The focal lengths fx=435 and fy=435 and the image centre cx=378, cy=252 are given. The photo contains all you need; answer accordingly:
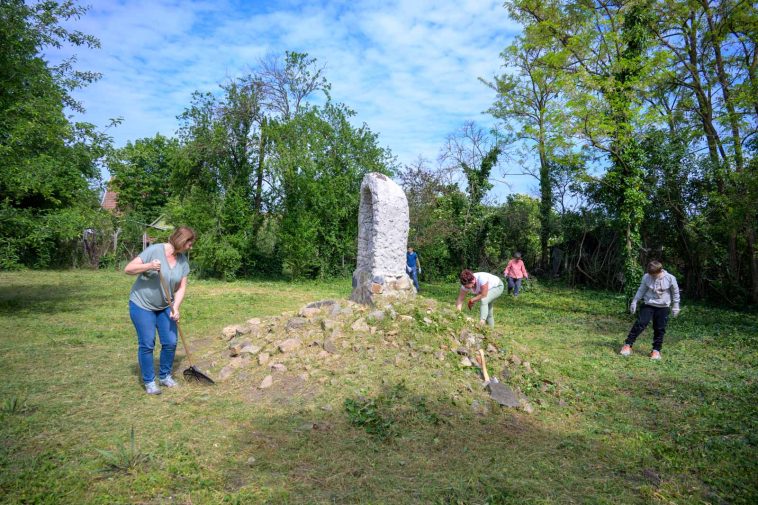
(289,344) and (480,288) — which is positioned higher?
(480,288)

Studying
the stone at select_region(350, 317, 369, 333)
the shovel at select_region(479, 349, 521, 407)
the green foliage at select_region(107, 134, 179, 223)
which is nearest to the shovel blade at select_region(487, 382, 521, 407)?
the shovel at select_region(479, 349, 521, 407)

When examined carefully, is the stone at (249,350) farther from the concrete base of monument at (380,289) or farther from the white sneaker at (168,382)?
the concrete base of monument at (380,289)

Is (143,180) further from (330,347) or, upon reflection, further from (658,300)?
(658,300)

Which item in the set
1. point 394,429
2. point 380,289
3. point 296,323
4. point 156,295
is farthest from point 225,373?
point 380,289

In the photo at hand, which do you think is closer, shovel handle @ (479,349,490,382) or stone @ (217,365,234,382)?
shovel handle @ (479,349,490,382)

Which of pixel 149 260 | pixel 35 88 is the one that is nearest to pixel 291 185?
pixel 35 88

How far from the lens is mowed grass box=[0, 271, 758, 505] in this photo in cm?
311

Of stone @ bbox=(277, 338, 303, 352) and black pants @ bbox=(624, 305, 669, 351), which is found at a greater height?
black pants @ bbox=(624, 305, 669, 351)

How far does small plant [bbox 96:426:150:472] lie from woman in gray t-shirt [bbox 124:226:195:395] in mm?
1377

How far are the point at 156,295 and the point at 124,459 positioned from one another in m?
1.79

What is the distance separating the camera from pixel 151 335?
4562 mm

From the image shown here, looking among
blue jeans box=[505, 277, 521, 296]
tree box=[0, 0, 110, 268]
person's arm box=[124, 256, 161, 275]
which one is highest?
tree box=[0, 0, 110, 268]

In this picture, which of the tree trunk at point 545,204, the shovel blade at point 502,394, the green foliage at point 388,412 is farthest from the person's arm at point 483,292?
the tree trunk at point 545,204

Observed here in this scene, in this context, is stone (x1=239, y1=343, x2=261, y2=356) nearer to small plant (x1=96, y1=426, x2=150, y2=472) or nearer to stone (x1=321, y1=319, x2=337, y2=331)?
stone (x1=321, y1=319, x2=337, y2=331)
